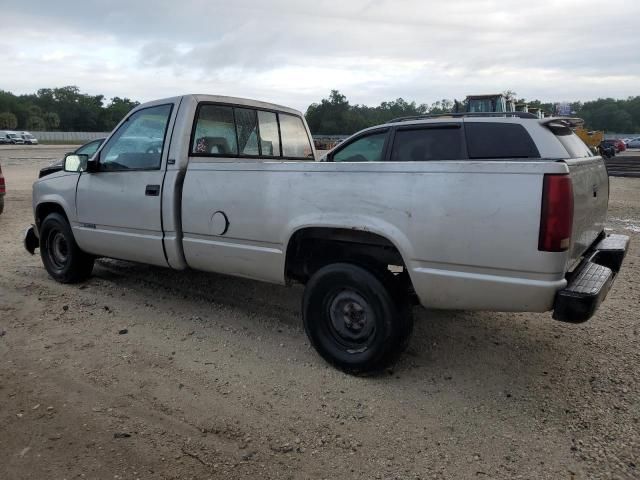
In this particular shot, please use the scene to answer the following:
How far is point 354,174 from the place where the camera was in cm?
347

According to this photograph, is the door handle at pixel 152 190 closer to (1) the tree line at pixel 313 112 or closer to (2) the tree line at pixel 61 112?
(1) the tree line at pixel 313 112

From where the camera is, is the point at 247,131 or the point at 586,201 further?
the point at 247,131

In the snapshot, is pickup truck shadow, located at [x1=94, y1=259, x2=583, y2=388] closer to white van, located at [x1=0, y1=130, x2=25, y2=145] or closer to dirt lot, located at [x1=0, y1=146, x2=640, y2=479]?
dirt lot, located at [x1=0, y1=146, x2=640, y2=479]

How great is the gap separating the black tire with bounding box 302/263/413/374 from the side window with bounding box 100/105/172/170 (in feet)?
6.76

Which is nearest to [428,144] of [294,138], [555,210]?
[294,138]

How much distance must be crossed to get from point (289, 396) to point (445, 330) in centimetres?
175

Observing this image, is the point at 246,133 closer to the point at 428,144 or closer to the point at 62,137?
the point at 428,144

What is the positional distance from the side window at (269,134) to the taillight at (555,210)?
10.7 feet

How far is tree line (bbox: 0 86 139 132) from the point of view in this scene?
10918 cm

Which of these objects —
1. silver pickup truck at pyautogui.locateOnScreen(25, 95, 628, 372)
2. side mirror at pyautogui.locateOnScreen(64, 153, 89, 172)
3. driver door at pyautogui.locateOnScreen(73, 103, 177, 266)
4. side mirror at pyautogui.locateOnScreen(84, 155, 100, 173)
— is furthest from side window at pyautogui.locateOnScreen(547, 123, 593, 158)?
side mirror at pyautogui.locateOnScreen(64, 153, 89, 172)

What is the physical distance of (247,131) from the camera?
525cm

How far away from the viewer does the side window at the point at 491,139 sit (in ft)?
19.4

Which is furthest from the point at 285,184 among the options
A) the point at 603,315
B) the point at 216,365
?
the point at 603,315

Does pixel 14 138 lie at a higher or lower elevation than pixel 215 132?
higher
